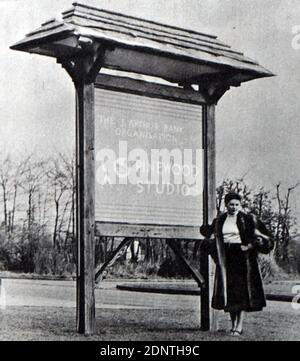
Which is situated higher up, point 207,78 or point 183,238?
point 207,78

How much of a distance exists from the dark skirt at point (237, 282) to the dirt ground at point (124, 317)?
1.37 ft

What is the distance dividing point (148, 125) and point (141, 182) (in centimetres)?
79

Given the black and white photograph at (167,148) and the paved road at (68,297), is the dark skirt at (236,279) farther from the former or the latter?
the paved road at (68,297)

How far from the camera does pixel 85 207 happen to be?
10352mm

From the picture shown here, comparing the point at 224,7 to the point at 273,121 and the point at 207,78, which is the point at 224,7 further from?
the point at 273,121

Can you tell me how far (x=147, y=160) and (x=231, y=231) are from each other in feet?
4.74

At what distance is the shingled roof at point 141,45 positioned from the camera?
10.0 meters

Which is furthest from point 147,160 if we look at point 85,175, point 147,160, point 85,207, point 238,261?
point 238,261

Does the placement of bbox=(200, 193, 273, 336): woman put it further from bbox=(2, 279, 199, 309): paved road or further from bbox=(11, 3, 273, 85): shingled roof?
bbox=(2, 279, 199, 309): paved road

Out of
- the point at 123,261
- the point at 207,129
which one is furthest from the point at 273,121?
the point at 123,261

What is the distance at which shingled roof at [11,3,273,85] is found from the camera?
10047 mm

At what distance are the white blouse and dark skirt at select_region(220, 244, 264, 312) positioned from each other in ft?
0.22

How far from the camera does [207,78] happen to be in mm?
11883

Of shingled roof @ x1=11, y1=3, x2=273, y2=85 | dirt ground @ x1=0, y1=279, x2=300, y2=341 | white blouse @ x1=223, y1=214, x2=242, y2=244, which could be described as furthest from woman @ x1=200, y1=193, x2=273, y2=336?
shingled roof @ x1=11, y1=3, x2=273, y2=85
